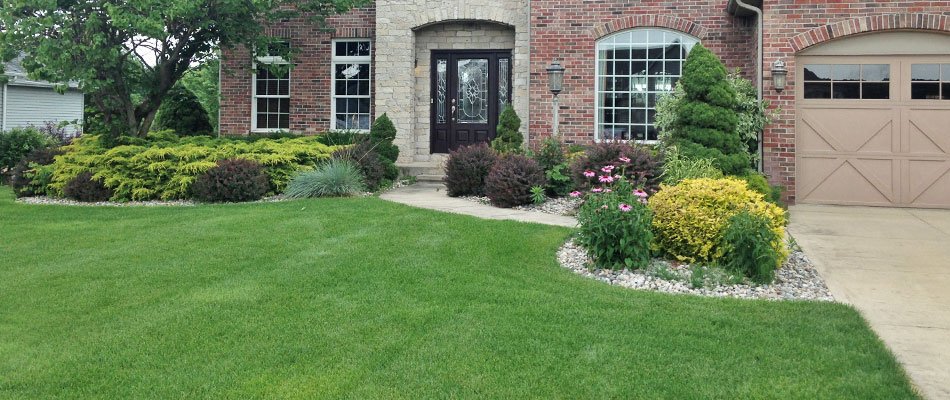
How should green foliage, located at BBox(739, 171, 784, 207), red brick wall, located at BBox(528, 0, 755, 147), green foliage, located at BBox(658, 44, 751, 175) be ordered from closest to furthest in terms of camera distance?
1. green foliage, located at BBox(739, 171, 784, 207)
2. green foliage, located at BBox(658, 44, 751, 175)
3. red brick wall, located at BBox(528, 0, 755, 147)

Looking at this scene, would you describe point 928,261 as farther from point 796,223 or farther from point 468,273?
point 468,273

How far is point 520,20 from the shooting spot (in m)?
13.2

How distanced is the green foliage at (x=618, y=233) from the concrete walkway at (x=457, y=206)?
190cm

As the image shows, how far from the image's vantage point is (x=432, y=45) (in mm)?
13977

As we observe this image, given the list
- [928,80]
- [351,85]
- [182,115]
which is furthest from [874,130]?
[182,115]

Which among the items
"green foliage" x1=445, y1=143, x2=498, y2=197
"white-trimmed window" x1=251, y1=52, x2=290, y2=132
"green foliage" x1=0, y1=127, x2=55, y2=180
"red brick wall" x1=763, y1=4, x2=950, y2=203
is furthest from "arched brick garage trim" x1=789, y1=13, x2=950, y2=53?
"green foliage" x1=0, y1=127, x2=55, y2=180

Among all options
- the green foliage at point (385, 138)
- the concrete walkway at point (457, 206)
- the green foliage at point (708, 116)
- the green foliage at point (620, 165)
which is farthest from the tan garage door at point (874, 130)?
the green foliage at point (385, 138)

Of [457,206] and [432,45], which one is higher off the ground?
[432,45]

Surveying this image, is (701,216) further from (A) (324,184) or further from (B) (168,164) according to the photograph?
(B) (168,164)

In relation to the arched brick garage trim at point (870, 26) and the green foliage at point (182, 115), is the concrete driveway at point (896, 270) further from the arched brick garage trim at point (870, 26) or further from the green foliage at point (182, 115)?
the green foliage at point (182, 115)

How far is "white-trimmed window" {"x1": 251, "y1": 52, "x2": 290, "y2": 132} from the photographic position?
1491 cm

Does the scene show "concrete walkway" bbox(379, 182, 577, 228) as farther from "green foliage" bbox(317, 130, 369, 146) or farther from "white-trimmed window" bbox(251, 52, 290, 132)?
"white-trimmed window" bbox(251, 52, 290, 132)

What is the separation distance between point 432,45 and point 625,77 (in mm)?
3714

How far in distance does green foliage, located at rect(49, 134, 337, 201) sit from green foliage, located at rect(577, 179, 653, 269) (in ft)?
19.3
